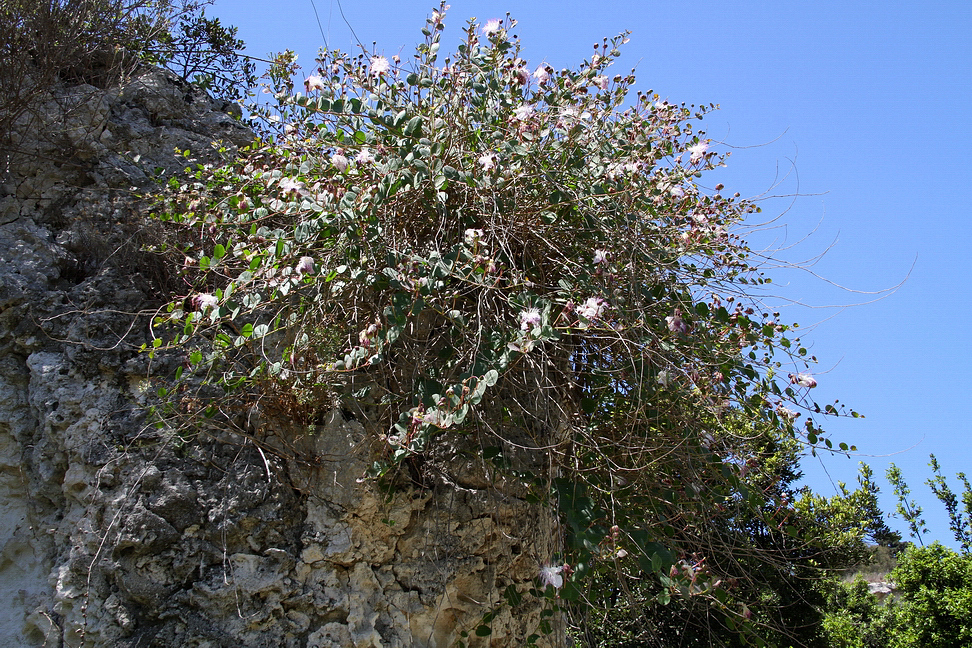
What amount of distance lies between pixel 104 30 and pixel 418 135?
2.31m

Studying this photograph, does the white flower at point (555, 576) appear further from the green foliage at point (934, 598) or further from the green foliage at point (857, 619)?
the green foliage at point (857, 619)

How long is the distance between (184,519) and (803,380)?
1.97m

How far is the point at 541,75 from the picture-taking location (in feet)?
8.01

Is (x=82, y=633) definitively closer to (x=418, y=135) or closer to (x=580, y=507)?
(x=580, y=507)

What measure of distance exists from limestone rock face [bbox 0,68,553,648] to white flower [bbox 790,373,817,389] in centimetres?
91

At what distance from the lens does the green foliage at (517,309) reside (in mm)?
2045

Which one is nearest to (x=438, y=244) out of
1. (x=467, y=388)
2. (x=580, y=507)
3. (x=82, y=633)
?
(x=467, y=388)

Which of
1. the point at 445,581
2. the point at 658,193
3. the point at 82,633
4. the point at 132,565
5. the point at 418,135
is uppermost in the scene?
the point at 658,193

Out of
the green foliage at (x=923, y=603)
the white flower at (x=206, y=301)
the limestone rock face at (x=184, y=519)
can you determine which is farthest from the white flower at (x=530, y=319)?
the green foliage at (x=923, y=603)

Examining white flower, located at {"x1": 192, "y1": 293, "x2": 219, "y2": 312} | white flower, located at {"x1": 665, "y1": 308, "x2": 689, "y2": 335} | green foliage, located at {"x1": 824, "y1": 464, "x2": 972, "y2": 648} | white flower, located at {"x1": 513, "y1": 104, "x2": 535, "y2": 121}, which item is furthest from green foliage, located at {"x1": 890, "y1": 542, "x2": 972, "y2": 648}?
white flower, located at {"x1": 192, "y1": 293, "x2": 219, "y2": 312}

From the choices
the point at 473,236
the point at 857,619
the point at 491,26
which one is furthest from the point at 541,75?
the point at 857,619

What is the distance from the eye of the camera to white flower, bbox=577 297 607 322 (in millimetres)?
1910

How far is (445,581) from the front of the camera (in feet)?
7.54

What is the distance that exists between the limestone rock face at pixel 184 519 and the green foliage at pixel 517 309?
4.6 inches
